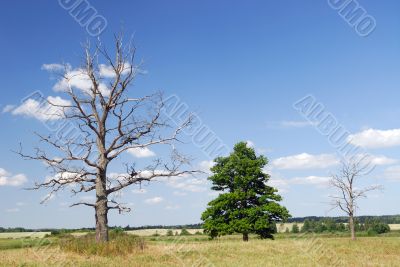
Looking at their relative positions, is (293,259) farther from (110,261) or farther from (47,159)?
(47,159)

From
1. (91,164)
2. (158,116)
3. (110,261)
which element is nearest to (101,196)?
(91,164)

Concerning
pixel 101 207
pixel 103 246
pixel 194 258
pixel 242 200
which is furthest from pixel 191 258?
pixel 242 200

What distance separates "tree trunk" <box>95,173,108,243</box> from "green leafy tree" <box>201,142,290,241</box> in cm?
2077

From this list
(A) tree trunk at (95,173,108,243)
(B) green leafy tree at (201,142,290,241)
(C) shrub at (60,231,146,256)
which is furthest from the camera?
(B) green leafy tree at (201,142,290,241)

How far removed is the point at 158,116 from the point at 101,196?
5565 millimetres

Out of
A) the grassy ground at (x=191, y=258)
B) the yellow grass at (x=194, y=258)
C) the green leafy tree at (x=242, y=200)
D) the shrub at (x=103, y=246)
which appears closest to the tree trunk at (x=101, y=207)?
the shrub at (x=103, y=246)

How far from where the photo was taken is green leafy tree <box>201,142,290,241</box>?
133 ft

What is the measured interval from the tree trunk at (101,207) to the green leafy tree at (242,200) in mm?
20770

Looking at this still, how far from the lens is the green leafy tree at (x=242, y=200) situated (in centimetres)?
4062

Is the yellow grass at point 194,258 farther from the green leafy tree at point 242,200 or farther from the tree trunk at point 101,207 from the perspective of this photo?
the green leafy tree at point 242,200

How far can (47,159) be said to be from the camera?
74.5 feet

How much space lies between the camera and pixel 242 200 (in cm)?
4219

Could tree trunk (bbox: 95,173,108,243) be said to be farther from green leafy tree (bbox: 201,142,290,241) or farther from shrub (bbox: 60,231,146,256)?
green leafy tree (bbox: 201,142,290,241)

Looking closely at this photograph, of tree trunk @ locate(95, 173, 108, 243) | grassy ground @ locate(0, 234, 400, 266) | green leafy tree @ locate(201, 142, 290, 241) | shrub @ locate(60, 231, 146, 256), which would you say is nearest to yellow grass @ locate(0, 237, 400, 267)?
grassy ground @ locate(0, 234, 400, 266)
